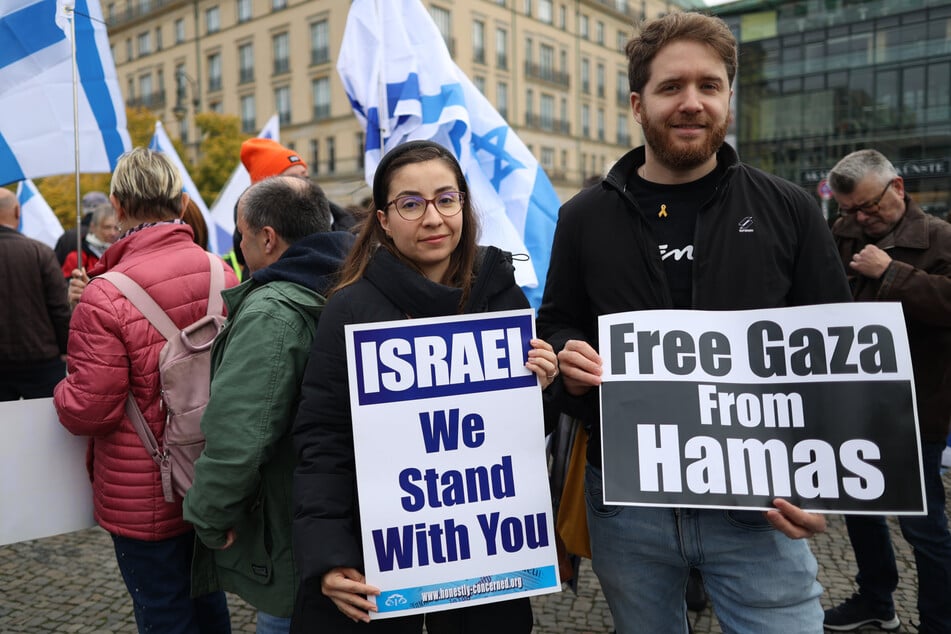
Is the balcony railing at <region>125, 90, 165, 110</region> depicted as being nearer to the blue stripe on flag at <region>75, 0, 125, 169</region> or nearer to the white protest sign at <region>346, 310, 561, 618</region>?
the blue stripe on flag at <region>75, 0, 125, 169</region>

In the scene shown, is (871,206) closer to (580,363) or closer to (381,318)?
(580,363)

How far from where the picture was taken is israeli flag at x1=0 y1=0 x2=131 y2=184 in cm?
393

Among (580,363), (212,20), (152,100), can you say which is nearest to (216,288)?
(580,363)

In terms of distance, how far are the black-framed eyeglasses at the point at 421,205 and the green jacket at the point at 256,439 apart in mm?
395

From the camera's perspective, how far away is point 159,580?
243cm

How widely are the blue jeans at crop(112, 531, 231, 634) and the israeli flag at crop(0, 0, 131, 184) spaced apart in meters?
2.57

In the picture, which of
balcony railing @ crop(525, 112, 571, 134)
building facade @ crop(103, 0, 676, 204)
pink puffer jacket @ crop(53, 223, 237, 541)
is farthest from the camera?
balcony railing @ crop(525, 112, 571, 134)

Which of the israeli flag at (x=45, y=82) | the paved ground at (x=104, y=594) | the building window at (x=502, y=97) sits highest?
the building window at (x=502, y=97)

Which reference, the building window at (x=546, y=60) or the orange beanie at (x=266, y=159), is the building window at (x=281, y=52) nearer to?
the building window at (x=546, y=60)

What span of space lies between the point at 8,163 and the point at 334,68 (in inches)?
1492

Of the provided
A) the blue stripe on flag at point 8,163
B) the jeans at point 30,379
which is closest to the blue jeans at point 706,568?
the blue stripe on flag at point 8,163

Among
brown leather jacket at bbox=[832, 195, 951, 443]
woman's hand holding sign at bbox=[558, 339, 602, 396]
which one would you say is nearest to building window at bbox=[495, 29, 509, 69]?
brown leather jacket at bbox=[832, 195, 951, 443]

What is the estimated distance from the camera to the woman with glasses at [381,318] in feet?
5.70

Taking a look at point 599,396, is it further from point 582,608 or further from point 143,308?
point 582,608
